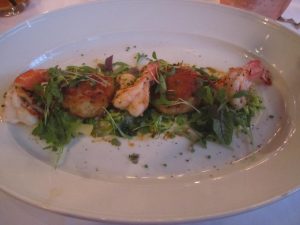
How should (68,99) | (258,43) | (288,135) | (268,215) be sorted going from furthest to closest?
(258,43), (68,99), (288,135), (268,215)

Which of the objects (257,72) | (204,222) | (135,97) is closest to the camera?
(204,222)

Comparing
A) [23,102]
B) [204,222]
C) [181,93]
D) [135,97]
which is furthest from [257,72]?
[23,102]

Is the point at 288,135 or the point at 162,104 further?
the point at 162,104

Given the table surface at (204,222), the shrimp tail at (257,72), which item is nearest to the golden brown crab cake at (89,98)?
the table surface at (204,222)

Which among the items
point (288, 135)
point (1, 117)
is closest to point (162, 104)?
point (288, 135)

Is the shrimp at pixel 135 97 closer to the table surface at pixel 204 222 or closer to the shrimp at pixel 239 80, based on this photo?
the shrimp at pixel 239 80

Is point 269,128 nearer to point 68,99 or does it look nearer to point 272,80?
point 272,80

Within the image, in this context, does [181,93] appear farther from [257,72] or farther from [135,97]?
[257,72]

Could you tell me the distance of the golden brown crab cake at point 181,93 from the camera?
4.23 ft

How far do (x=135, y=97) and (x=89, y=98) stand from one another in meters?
0.18

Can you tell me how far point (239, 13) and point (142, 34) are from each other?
0.50 meters

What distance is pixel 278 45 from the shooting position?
150cm

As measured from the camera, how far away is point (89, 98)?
1.28 m

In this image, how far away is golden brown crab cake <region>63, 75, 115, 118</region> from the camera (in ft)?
4.18
